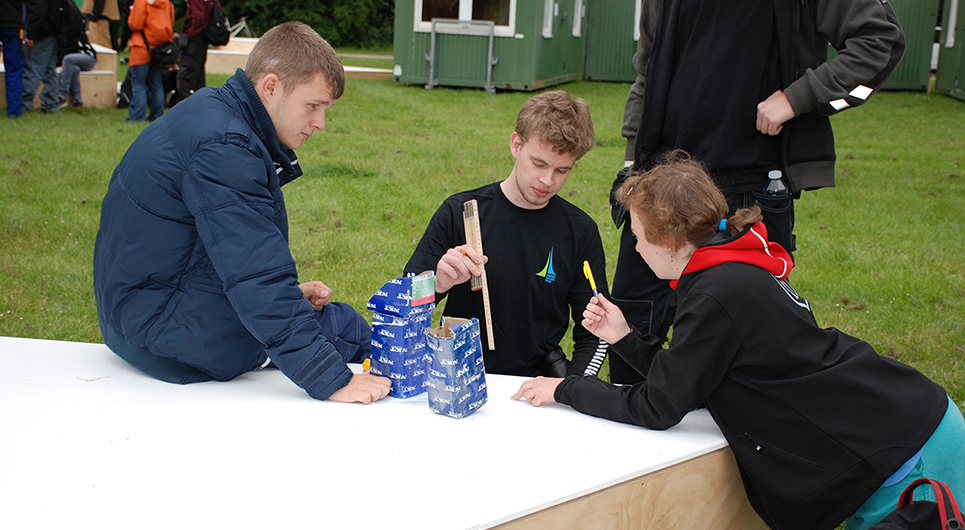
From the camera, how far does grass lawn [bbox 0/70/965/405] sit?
425 cm

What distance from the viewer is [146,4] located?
9.30 m

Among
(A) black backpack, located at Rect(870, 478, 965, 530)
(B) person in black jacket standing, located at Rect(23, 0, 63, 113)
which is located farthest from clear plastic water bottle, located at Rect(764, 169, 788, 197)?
(B) person in black jacket standing, located at Rect(23, 0, 63, 113)

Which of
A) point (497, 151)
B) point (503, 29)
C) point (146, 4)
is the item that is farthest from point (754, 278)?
point (503, 29)

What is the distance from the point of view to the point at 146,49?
9.52 meters

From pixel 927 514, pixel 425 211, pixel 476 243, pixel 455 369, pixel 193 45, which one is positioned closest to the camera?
pixel 927 514

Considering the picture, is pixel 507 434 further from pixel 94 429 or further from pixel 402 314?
pixel 94 429

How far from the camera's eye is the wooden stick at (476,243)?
8.68 ft

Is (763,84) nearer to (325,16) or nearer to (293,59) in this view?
(293,59)

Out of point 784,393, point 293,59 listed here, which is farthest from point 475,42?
point 784,393

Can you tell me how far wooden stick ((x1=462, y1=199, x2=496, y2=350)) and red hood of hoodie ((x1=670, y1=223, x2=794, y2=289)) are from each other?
83 centimetres

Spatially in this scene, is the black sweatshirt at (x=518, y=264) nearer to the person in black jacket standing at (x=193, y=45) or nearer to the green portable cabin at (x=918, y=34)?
the person in black jacket standing at (x=193, y=45)

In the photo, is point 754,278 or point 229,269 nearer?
point 754,278

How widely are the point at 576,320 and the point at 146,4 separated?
329 inches

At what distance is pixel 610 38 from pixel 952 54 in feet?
22.4
